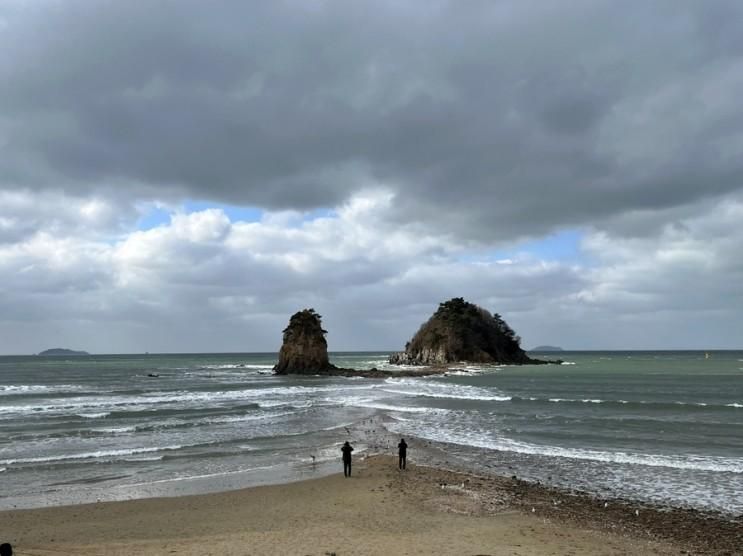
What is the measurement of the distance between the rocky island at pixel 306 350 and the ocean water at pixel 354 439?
36.2 m

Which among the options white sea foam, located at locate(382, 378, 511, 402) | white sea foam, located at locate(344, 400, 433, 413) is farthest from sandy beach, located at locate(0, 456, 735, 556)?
white sea foam, located at locate(382, 378, 511, 402)

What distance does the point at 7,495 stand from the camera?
18.8 meters

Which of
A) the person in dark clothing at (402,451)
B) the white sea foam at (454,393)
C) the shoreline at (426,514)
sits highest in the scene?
the person in dark clothing at (402,451)

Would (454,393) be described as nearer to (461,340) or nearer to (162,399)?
(162,399)

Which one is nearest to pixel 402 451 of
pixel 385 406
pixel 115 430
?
pixel 115 430

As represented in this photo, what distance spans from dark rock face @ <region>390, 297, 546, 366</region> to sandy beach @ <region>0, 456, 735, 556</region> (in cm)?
10268

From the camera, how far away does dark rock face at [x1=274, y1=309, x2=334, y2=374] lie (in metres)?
89.8

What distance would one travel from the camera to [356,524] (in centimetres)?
1527

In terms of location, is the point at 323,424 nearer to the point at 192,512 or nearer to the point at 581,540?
the point at 192,512

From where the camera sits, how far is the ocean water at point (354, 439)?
790 inches

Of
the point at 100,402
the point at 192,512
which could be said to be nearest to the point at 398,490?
the point at 192,512

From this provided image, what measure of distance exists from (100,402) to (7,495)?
102 feet

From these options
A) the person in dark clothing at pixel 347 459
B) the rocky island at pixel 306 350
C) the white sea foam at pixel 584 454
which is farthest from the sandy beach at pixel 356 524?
the rocky island at pixel 306 350

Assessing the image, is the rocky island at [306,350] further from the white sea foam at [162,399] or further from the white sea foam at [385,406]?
the white sea foam at [385,406]
